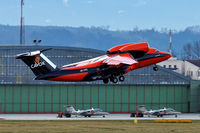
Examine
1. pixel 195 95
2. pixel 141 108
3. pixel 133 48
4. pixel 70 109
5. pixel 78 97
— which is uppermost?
pixel 133 48

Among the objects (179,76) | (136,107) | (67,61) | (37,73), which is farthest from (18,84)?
(37,73)

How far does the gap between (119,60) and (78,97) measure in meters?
109

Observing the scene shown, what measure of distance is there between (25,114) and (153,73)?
38504 millimetres

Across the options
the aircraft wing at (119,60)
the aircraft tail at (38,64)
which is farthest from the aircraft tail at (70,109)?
the aircraft wing at (119,60)

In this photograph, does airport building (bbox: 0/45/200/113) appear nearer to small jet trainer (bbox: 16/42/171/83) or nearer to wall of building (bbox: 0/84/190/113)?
wall of building (bbox: 0/84/190/113)

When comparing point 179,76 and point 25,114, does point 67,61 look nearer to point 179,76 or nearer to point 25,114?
point 25,114

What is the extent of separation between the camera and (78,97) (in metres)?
168

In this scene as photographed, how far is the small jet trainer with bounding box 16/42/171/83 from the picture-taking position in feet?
190

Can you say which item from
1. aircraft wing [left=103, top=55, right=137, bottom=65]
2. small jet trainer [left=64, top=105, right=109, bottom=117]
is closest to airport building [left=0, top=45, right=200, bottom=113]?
small jet trainer [left=64, top=105, right=109, bottom=117]

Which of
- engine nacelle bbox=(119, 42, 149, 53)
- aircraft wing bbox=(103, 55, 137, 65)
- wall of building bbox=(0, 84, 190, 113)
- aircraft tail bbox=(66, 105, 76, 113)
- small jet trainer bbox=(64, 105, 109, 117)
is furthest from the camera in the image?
wall of building bbox=(0, 84, 190, 113)

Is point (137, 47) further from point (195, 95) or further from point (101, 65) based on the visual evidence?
point (195, 95)

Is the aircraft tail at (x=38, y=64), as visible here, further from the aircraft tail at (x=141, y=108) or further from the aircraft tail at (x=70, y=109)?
the aircraft tail at (x=141, y=108)

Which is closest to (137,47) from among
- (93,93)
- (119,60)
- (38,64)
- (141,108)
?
(119,60)

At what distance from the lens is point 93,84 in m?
168
